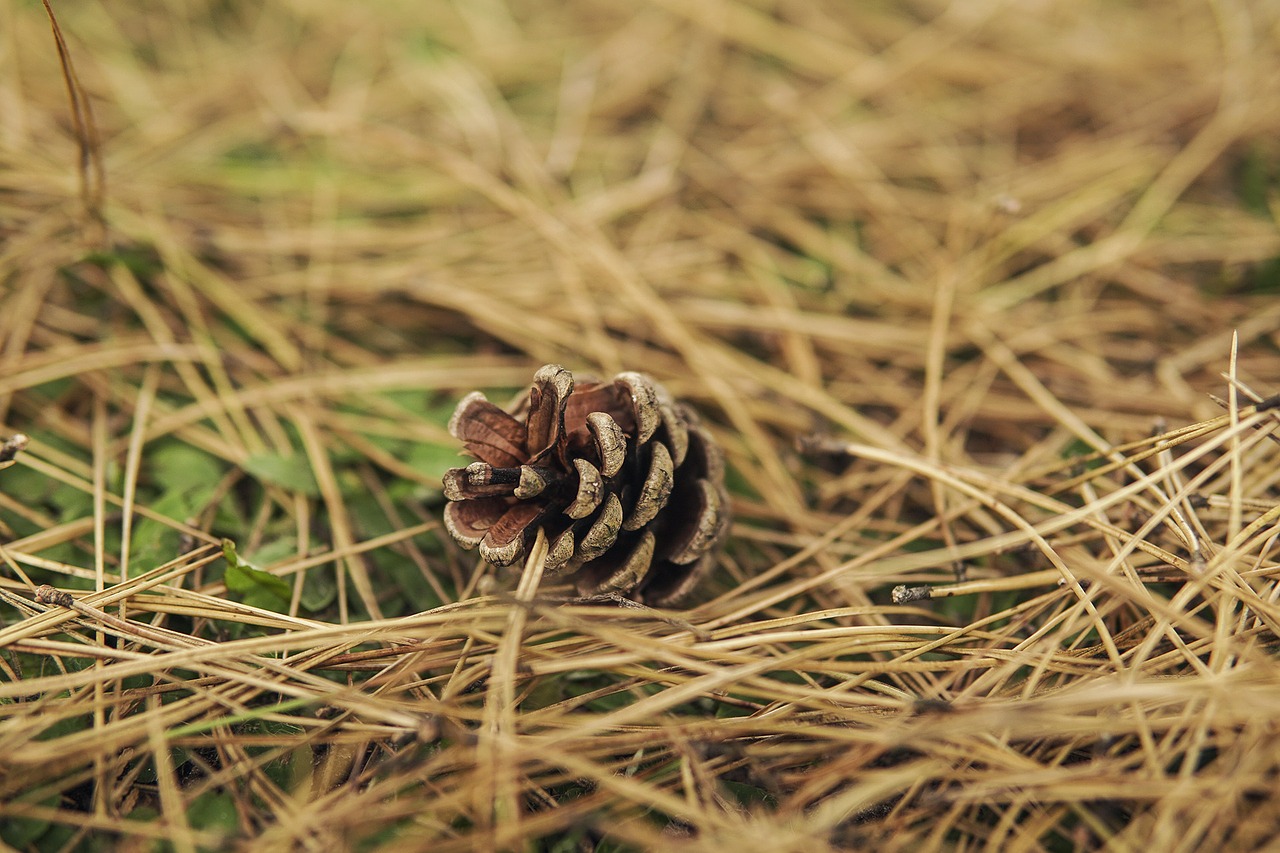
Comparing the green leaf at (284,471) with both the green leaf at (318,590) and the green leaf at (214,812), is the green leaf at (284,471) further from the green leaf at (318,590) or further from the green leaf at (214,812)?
the green leaf at (214,812)

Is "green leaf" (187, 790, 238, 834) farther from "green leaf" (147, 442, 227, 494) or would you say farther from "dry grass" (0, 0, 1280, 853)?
"green leaf" (147, 442, 227, 494)

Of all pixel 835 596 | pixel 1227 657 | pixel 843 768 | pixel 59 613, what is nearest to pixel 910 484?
pixel 835 596

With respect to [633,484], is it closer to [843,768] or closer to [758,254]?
[843,768]

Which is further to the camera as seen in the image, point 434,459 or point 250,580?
point 434,459

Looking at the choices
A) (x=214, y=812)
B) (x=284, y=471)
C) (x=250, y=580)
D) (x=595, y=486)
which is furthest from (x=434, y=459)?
(x=214, y=812)

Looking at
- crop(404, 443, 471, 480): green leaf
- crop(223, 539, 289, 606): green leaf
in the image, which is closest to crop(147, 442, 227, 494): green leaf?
crop(223, 539, 289, 606): green leaf

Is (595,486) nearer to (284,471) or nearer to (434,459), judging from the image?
(434,459)

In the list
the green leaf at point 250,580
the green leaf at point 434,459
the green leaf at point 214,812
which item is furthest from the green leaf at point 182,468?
the green leaf at point 214,812

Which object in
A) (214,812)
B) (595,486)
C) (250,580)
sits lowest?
(214,812)
